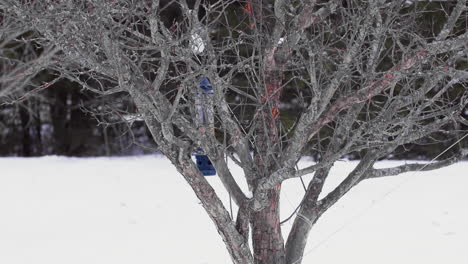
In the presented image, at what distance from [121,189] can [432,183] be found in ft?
15.3

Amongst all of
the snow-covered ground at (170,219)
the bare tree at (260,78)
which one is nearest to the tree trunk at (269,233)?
the bare tree at (260,78)

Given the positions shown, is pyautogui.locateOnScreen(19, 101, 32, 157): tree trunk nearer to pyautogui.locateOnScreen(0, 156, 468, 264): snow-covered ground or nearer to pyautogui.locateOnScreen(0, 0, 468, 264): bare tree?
pyautogui.locateOnScreen(0, 156, 468, 264): snow-covered ground

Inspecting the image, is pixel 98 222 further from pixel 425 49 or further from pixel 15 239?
pixel 425 49

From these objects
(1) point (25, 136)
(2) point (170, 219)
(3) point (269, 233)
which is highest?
(1) point (25, 136)

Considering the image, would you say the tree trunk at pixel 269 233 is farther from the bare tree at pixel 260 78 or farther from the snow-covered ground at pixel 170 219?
the snow-covered ground at pixel 170 219

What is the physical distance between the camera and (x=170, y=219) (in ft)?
28.9

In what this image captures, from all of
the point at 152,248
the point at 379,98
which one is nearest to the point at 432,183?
the point at 379,98

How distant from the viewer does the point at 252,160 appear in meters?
4.67

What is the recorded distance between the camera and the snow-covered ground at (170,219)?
777cm

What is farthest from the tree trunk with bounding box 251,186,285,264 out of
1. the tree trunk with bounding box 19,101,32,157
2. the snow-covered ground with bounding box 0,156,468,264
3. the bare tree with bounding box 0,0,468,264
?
the tree trunk with bounding box 19,101,32,157

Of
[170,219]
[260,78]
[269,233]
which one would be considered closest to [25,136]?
[170,219]

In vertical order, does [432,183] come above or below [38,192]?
below

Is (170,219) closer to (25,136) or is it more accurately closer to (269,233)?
(269,233)

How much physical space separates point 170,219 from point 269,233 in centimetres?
429
